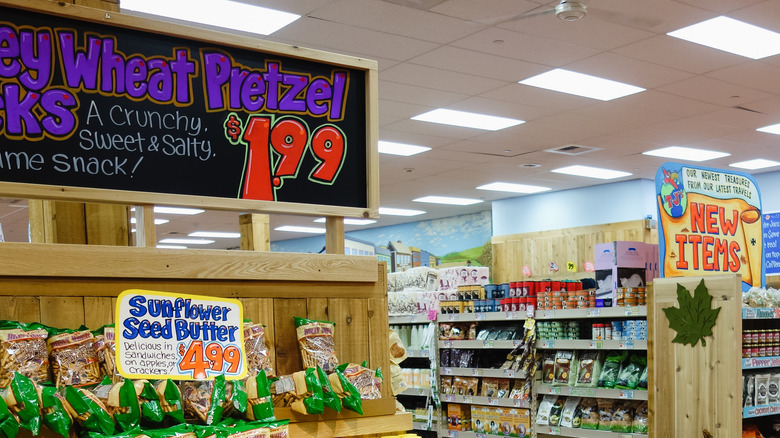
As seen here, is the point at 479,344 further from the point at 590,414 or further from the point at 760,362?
the point at 760,362

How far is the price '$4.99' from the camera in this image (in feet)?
6.82

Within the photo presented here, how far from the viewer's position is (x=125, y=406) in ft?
5.17

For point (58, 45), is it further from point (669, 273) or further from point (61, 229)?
point (669, 273)

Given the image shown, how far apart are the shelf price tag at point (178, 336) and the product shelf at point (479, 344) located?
399 centimetres

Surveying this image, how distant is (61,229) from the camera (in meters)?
2.16

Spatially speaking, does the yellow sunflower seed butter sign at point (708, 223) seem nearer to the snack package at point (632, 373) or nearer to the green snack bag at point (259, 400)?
the snack package at point (632, 373)

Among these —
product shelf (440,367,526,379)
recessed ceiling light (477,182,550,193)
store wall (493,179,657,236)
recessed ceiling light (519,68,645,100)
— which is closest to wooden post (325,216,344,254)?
product shelf (440,367,526,379)

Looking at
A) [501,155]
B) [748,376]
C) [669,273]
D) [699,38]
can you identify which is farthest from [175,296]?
[501,155]

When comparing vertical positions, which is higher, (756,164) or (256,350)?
(756,164)

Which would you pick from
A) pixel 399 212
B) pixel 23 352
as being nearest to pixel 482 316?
pixel 23 352

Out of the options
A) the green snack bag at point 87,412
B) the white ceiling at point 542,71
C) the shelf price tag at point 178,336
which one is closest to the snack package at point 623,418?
the white ceiling at point 542,71

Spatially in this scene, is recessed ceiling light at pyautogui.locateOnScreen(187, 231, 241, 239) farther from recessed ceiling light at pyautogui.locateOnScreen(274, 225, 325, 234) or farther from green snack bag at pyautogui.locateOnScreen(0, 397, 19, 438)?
green snack bag at pyautogui.locateOnScreen(0, 397, 19, 438)

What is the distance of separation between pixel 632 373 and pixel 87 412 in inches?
155

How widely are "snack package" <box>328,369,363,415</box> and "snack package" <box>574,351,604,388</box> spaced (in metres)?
3.44
